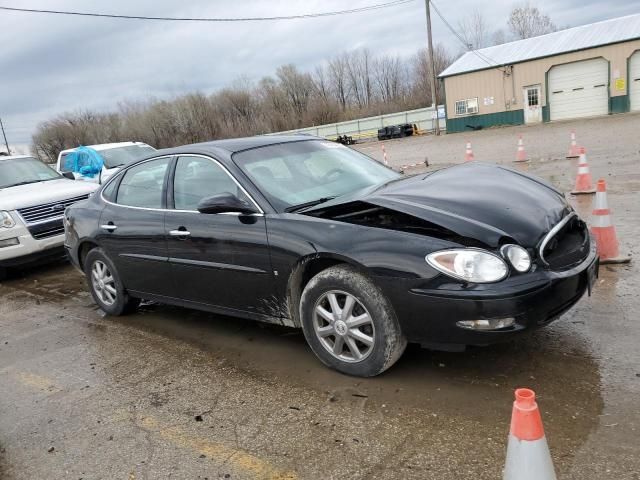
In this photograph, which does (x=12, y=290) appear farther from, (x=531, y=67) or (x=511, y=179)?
(x=531, y=67)

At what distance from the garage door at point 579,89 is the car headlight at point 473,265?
104 ft

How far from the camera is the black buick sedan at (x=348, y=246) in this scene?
10.3 feet

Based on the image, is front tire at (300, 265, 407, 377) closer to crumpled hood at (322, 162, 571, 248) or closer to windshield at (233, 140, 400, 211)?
crumpled hood at (322, 162, 571, 248)

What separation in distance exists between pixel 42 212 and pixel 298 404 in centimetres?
606

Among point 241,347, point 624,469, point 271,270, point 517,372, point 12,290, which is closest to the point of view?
point 624,469

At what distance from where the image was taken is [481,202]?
3.53 metres

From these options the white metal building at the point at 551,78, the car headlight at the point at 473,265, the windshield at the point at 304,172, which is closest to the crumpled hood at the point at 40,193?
the windshield at the point at 304,172

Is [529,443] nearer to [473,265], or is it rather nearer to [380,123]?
[473,265]

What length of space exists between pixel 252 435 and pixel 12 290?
5.83 m

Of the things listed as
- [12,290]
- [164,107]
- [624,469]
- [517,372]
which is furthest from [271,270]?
[164,107]

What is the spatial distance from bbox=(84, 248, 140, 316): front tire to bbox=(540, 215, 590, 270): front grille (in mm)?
3903

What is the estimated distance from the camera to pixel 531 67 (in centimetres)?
3198

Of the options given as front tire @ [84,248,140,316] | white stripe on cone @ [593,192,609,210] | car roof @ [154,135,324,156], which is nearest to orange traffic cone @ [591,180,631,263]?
white stripe on cone @ [593,192,609,210]

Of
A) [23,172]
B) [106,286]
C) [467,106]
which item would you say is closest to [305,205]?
[106,286]
